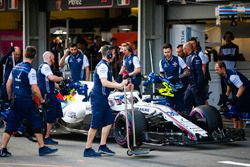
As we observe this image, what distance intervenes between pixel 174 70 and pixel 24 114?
4.87 metres

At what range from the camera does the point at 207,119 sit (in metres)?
13.7

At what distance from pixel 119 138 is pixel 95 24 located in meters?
9.44

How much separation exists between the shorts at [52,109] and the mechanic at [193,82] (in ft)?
10.2

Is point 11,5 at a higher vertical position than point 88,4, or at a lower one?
higher

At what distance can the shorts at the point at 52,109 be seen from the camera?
14.4 m

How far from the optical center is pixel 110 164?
461 inches

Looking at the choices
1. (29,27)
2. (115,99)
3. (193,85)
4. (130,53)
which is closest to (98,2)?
(29,27)

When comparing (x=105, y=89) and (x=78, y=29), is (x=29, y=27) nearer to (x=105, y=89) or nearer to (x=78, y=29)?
(x=78, y=29)

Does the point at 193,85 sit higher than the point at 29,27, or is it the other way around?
the point at 29,27

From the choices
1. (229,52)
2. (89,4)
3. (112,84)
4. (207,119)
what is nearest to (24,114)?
(112,84)

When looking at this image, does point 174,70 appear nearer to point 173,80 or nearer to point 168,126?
point 173,80

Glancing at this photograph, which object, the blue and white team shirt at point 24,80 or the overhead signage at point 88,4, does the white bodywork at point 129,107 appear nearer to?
the blue and white team shirt at point 24,80

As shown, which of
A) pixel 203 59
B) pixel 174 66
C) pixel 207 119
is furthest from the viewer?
pixel 203 59

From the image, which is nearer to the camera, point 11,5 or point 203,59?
point 203,59
